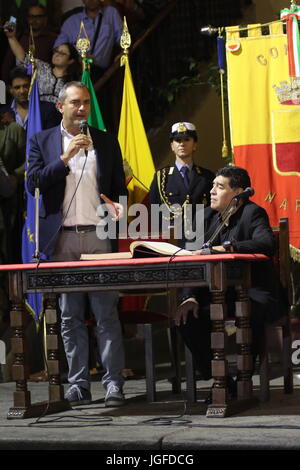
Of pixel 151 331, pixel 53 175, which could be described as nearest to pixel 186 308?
pixel 151 331

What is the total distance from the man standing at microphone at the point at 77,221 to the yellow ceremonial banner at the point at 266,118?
5.78 feet

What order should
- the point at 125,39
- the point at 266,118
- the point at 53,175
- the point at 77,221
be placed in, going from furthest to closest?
the point at 125,39
the point at 266,118
the point at 77,221
the point at 53,175

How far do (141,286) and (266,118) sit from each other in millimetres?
2546

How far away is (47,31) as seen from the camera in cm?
841

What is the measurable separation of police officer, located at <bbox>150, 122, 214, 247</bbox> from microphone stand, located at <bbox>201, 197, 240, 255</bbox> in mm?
1193

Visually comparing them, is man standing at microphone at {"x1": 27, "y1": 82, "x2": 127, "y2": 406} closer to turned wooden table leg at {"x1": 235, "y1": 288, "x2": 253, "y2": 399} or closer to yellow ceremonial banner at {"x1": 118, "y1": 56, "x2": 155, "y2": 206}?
turned wooden table leg at {"x1": 235, "y1": 288, "x2": 253, "y2": 399}

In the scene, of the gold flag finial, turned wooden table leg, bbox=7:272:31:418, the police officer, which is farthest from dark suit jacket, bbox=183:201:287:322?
the gold flag finial

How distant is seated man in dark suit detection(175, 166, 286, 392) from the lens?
16.6 feet

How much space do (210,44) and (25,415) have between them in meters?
4.60

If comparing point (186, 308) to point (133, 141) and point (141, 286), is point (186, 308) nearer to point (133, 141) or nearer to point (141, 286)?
point (141, 286)

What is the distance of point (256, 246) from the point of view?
5.04m

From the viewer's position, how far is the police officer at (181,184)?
635cm

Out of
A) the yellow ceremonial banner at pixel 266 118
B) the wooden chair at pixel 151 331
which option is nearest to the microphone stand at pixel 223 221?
the wooden chair at pixel 151 331
